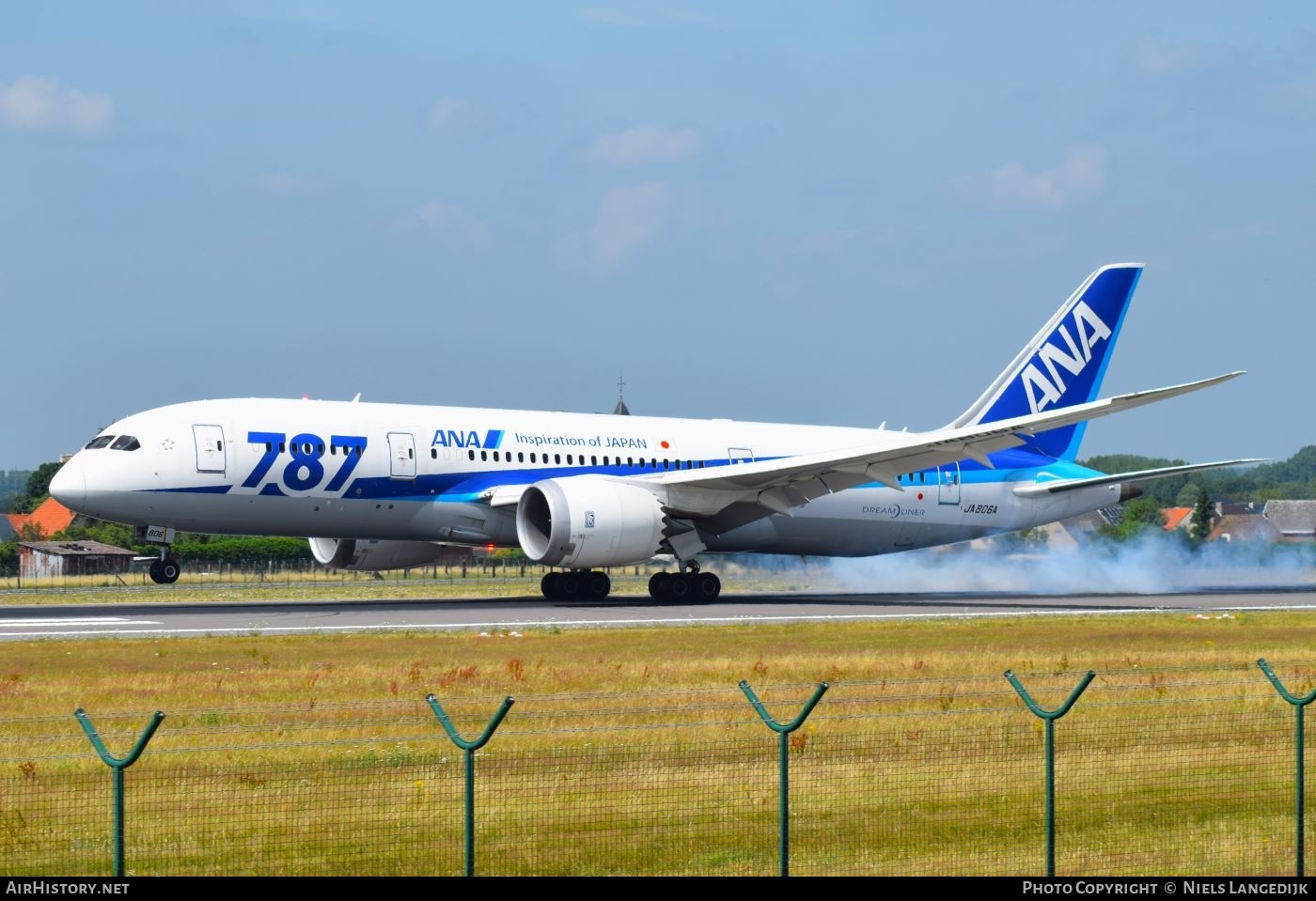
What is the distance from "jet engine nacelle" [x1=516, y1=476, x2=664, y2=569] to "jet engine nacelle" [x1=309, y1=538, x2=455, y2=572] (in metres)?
4.70

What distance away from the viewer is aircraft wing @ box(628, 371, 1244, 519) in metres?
37.7

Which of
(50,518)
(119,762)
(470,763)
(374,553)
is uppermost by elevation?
(50,518)

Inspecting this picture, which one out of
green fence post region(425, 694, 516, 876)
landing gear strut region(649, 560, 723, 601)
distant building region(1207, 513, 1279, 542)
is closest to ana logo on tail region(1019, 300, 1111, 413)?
landing gear strut region(649, 560, 723, 601)

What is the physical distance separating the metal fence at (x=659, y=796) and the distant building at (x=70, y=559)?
67684mm

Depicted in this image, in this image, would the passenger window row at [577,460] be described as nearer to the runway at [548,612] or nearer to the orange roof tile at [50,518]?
the runway at [548,612]

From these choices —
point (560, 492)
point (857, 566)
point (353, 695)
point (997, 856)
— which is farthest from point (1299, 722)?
point (857, 566)

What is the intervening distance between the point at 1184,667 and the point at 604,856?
1462 centimetres

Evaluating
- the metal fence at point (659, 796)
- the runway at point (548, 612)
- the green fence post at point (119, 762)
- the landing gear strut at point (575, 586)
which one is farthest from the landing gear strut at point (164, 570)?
the green fence post at point (119, 762)

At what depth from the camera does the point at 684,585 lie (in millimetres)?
40625

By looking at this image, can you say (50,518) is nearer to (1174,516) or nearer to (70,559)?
(70,559)

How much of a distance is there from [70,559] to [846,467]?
5557 centimetres

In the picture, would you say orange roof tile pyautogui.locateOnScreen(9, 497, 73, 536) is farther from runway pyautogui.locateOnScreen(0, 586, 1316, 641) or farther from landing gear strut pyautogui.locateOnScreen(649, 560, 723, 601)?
landing gear strut pyautogui.locateOnScreen(649, 560, 723, 601)

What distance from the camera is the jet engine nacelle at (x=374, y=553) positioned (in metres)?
42.0

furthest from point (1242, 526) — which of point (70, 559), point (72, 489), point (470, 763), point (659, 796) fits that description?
point (470, 763)
